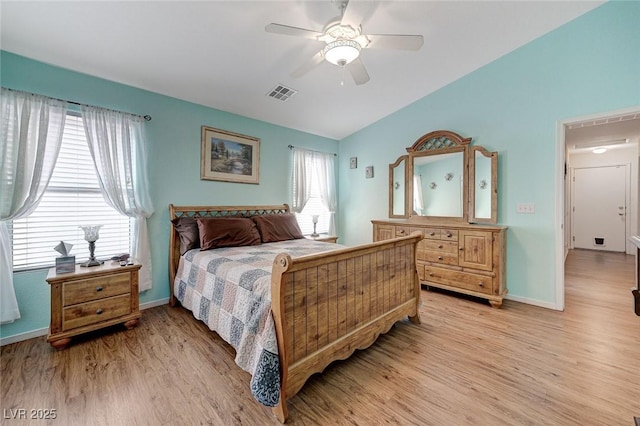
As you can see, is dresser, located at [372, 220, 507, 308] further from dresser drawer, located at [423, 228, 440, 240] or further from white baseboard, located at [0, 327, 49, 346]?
white baseboard, located at [0, 327, 49, 346]

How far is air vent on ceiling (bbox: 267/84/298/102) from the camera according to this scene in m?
3.31

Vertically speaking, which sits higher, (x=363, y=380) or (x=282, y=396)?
(x=282, y=396)

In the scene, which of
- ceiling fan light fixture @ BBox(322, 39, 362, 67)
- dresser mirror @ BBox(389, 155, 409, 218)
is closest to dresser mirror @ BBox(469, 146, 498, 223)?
dresser mirror @ BBox(389, 155, 409, 218)

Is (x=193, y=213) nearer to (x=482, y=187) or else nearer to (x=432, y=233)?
(x=432, y=233)

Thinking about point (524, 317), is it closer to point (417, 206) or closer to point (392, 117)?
point (417, 206)

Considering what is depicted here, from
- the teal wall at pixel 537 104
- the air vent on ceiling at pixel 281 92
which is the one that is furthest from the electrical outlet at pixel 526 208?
the air vent on ceiling at pixel 281 92

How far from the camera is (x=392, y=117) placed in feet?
14.6

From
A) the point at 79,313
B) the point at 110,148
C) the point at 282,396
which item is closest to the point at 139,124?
the point at 110,148

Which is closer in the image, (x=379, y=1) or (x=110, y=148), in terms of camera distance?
(x=379, y=1)

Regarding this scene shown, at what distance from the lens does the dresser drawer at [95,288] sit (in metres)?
2.25

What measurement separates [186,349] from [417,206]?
3.46 meters

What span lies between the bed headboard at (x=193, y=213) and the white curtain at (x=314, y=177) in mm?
651

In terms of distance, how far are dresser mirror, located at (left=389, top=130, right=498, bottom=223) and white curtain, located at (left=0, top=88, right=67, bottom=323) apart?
4.22 meters

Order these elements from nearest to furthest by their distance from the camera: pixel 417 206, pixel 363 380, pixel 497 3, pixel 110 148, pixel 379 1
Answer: pixel 363 380 → pixel 379 1 → pixel 497 3 → pixel 110 148 → pixel 417 206
